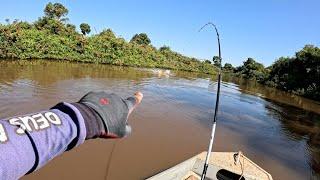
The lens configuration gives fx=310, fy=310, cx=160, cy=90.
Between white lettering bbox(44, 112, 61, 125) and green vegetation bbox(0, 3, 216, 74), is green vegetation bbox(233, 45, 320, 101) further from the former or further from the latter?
white lettering bbox(44, 112, 61, 125)

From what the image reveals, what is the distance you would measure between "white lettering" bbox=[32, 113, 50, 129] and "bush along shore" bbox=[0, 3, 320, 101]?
25.6 m

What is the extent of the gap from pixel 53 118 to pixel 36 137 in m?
0.11

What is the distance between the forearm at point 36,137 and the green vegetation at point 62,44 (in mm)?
25653

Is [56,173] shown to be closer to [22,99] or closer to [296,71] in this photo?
[22,99]

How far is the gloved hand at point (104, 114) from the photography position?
3.69 feet

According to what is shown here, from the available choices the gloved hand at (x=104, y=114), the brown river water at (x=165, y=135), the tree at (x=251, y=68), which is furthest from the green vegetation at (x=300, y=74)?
the gloved hand at (x=104, y=114)

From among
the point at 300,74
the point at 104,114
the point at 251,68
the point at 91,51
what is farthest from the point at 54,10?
the point at 251,68

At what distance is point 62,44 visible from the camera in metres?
32.0

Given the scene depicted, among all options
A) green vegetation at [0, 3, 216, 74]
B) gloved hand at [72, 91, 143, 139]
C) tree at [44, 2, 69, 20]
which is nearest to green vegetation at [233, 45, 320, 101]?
green vegetation at [0, 3, 216, 74]

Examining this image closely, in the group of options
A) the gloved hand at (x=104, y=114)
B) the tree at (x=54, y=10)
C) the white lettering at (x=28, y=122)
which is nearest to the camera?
the white lettering at (x=28, y=122)

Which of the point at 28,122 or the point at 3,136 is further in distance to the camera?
the point at 28,122

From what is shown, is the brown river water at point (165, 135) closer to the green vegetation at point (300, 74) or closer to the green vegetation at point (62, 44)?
the green vegetation at point (62, 44)

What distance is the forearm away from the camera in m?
0.83

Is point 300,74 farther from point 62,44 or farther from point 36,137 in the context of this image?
point 36,137
